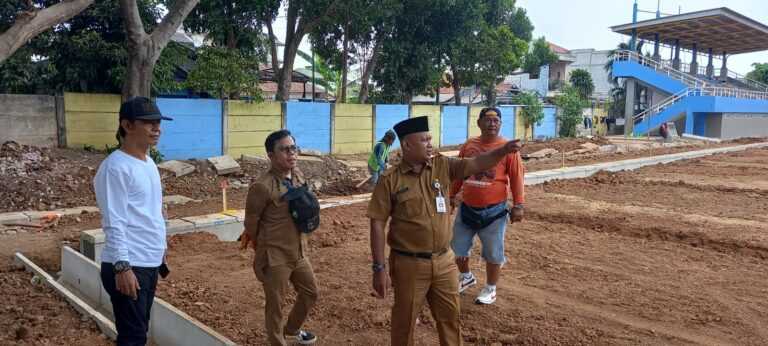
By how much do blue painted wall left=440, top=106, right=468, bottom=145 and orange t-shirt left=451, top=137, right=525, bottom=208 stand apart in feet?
64.8

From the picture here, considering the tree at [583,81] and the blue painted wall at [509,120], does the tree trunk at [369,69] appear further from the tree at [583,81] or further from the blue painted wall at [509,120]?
the tree at [583,81]

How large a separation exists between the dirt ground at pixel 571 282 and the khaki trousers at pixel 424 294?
78 cm

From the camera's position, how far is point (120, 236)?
9.14 ft

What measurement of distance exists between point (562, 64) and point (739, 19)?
1690 centimetres

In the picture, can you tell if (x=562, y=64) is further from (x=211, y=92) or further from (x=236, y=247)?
(x=236, y=247)

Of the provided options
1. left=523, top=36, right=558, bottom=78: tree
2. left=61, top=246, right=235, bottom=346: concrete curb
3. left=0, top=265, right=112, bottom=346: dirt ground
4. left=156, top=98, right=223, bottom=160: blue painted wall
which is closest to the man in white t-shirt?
left=61, top=246, right=235, bottom=346: concrete curb

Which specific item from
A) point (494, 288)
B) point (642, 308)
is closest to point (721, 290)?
point (642, 308)

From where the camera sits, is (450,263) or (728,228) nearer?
(450,263)

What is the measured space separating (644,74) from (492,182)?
Answer: 34.4 metres

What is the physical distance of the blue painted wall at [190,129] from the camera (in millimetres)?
15000

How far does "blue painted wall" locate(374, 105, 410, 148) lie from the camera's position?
2167 centimetres

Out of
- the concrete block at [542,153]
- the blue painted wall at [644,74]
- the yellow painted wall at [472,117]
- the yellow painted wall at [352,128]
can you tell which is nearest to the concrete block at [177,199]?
the yellow painted wall at [352,128]

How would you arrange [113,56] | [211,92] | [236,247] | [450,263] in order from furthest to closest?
[211,92] → [113,56] → [236,247] → [450,263]

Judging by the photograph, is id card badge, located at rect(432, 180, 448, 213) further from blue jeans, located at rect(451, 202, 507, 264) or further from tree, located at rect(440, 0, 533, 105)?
tree, located at rect(440, 0, 533, 105)
